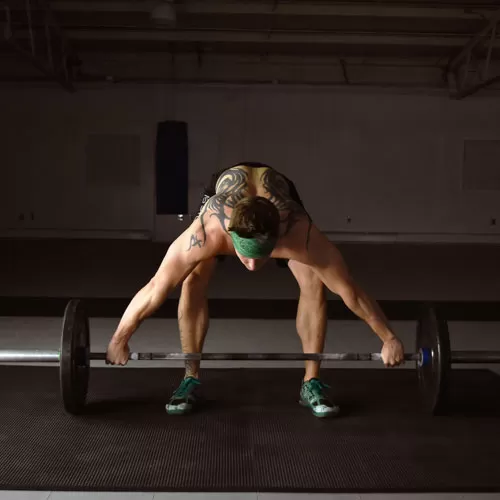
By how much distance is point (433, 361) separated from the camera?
2.00m

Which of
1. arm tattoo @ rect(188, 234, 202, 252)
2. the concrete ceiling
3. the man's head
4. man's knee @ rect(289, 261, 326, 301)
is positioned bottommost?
man's knee @ rect(289, 261, 326, 301)

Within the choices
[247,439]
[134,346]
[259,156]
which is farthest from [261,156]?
[247,439]

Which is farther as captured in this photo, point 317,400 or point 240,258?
point 317,400

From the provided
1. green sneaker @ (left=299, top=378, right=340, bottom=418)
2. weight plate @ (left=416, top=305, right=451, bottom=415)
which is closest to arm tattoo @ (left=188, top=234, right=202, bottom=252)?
green sneaker @ (left=299, top=378, right=340, bottom=418)

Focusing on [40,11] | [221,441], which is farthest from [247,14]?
[221,441]

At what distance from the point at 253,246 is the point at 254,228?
67 millimetres

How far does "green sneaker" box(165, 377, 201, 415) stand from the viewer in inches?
83.6

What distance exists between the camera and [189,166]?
853cm

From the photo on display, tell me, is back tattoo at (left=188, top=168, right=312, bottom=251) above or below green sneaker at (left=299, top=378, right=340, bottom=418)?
above

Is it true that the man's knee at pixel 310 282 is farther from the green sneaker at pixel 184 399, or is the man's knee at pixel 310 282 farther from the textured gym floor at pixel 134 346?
the textured gym floor at pixel 134 346

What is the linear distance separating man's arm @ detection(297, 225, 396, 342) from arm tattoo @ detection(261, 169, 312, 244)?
4cm

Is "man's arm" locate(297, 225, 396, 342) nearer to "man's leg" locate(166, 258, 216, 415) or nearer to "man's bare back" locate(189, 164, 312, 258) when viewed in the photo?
"man's bare back" locate(189, 164, 312, 258)

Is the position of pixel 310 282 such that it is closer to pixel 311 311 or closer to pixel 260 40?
pixel 311 311

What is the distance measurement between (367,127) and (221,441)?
7416 mm
